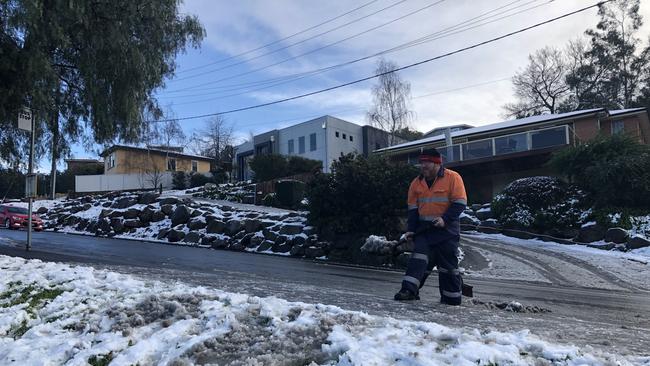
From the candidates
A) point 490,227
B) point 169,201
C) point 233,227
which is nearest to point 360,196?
point 233,227

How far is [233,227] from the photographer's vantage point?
20031 mm

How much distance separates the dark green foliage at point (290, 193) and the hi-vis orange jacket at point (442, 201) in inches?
727

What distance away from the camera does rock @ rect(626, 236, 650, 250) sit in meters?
15.8

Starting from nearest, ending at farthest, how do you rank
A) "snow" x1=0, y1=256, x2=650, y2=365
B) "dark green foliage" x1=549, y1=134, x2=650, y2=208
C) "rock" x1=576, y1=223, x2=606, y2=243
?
1. "snow" x1=0, y1=256, x2=650, y2=365
2. "rock" x1=576, y1=223, x2=606, y2=243
3. "dark green foliage" x1=549, y1=134, x2=650, y2=208

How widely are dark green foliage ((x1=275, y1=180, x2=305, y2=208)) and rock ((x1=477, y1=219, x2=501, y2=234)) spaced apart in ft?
27.9

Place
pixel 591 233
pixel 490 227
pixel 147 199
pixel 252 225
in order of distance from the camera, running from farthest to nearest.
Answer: pixel 147 199
pixel 490 227
pixel 252 225
pixel 591 233

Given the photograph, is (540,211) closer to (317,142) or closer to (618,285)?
(618,285)

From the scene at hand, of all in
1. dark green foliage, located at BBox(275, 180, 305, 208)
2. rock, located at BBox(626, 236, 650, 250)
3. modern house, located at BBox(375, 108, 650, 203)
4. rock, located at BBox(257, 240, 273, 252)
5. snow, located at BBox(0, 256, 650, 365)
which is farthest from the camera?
modern house, located at BBox(375, 108, 650, 203)

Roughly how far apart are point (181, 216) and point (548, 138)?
19.1 metres

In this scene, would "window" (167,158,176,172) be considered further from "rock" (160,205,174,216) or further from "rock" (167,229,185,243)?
"rock" (167,229,185,243)

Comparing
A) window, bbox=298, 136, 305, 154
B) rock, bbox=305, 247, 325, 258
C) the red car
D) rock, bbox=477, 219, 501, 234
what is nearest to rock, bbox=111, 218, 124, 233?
the red car

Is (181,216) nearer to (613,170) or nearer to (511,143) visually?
(613,170)

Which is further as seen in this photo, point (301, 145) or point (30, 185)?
point (301, 145)

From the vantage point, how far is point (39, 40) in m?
10.8
